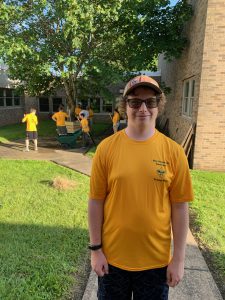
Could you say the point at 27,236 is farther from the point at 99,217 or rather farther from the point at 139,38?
the point at 139,38

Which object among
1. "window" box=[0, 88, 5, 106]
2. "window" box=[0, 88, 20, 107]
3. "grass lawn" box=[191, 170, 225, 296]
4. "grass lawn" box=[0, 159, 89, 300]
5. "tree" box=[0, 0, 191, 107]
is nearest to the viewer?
"grass lawn" box=[0, 159, 89, 300]

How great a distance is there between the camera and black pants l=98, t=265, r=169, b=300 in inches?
79.6

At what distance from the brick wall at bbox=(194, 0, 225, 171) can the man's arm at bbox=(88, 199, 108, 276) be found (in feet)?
23.1

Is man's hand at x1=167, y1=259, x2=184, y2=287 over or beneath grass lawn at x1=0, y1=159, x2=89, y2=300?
over

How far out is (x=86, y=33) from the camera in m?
11.2

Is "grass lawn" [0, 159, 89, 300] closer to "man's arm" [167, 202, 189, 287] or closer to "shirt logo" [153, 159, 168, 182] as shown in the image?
"man's arm" [167, 202, 189, 287]

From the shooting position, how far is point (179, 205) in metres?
1.97

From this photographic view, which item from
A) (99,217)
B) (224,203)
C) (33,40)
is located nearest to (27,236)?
(99,217)

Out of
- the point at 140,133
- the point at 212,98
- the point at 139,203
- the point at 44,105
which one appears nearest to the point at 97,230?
the point at 139,203

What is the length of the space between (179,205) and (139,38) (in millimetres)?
10293

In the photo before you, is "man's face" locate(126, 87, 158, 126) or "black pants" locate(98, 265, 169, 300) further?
"black pants" locate(98, 265, 169, 300)

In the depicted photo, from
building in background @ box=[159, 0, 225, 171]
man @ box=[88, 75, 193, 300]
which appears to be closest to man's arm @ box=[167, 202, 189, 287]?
man @ box=[88, 75, 193, 300]

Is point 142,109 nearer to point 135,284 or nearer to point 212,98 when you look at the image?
point 135,284

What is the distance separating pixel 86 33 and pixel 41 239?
9.00 m
